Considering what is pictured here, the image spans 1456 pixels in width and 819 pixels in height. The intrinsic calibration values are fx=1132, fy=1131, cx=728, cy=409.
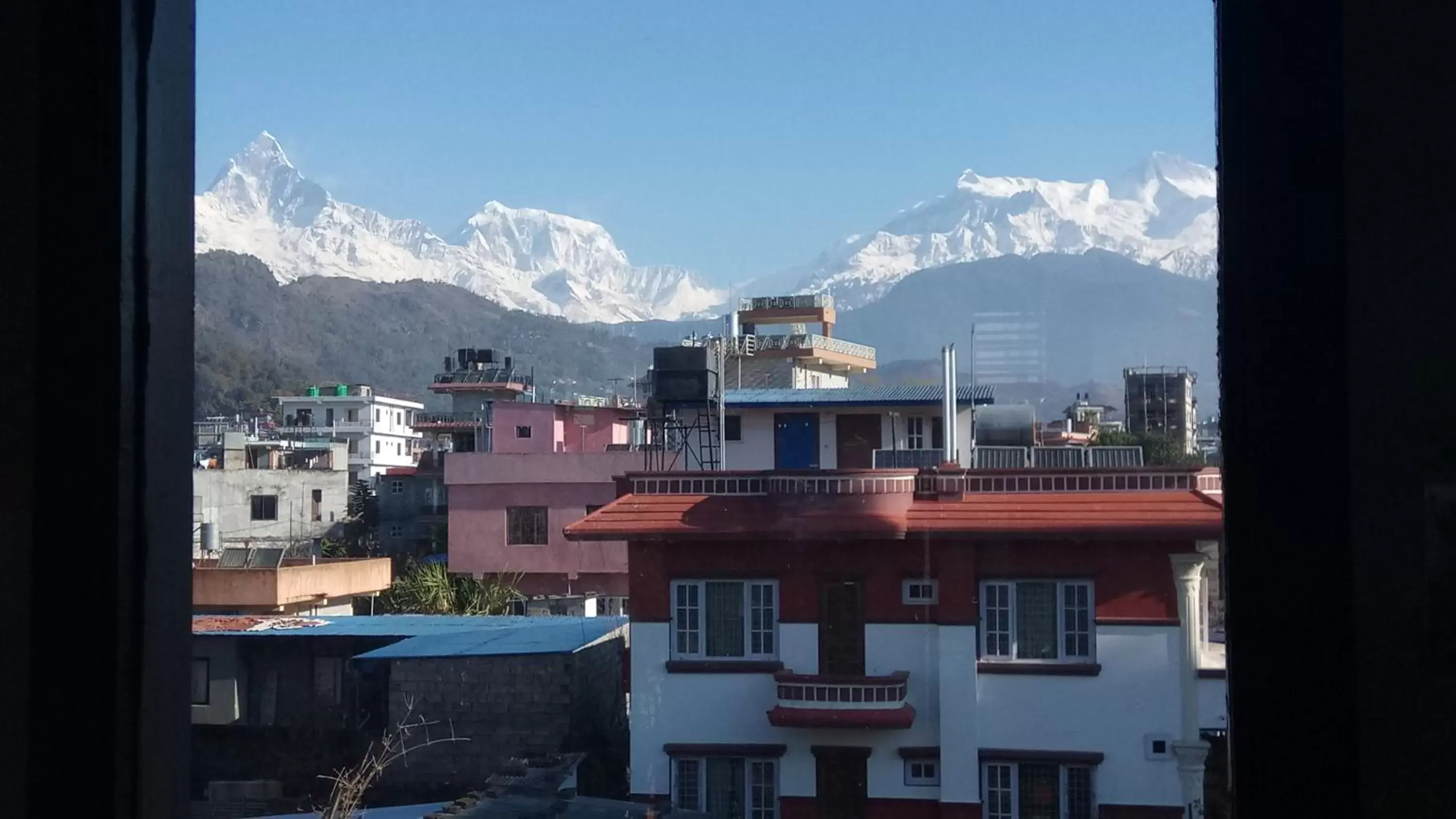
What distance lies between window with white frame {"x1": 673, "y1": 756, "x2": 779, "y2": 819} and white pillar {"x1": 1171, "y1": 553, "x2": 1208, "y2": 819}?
836mm

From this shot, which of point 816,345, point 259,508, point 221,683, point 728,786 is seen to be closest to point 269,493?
point 259,508

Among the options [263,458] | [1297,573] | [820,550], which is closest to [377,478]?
[263,458]

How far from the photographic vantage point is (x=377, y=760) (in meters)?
1.81

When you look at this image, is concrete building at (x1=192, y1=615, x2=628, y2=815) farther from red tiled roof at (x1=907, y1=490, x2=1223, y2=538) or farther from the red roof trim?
red tiled roof at (x1=907, y1=490, x2=1223, y2=538)

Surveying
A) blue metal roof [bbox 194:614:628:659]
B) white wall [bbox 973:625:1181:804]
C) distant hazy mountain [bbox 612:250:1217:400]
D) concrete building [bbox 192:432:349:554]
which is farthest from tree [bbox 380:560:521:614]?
white wall [bbox 973:625:1181:804]

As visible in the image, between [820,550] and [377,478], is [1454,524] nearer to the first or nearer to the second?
[820,550]

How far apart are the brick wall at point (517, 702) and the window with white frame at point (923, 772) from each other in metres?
0.60

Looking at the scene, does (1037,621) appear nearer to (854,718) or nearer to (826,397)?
(854,718)

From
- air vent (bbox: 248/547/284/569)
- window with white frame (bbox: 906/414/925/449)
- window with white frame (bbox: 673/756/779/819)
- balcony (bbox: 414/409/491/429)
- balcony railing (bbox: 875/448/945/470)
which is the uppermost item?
balcony (bbox: 414/409/491/429)

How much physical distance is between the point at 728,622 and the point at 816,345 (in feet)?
2.53

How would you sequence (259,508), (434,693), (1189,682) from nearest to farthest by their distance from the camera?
(1189,682) < (259,508) < (434,693)

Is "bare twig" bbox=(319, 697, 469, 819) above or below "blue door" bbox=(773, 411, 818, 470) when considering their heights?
below

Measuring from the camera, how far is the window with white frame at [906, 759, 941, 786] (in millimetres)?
2211

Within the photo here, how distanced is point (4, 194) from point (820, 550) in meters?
1.78
